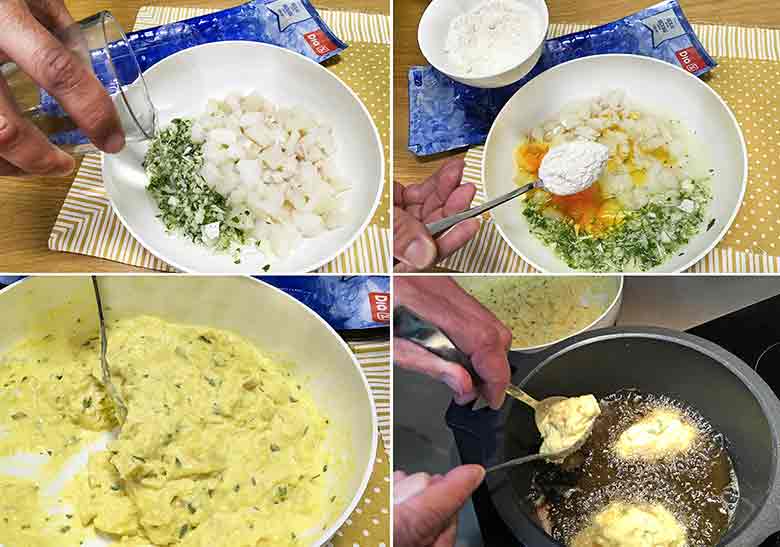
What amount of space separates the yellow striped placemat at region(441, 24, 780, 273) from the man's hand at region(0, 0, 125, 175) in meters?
0.40

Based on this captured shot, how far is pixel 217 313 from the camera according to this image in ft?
2.52

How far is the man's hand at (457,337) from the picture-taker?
2.28 ft

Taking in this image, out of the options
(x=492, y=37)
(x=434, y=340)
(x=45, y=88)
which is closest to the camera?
(x=45, y=88)

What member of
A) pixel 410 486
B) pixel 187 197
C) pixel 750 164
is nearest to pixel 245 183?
pixel 187 197

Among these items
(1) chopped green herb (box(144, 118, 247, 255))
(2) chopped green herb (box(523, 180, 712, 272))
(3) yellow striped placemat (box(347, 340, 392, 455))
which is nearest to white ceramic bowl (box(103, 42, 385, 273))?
(1) chopped green herb (box(144, 118, 247, 255))

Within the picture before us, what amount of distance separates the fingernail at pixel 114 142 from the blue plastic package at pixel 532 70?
1.12 feet

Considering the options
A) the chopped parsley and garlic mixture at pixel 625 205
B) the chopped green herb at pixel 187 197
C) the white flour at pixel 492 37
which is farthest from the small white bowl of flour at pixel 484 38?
the chopped green herb at pixel 187 197

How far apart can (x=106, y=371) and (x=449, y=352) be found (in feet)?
1.19

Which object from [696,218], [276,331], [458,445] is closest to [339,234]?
[276,331]

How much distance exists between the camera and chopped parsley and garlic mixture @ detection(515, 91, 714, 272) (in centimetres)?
76

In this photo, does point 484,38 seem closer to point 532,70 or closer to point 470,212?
point 532,70

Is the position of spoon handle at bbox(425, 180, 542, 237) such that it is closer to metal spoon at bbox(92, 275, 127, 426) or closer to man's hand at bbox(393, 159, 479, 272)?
man's hand at bbox(393, 159, 479, 272)

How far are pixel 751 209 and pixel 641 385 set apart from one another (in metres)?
0.28

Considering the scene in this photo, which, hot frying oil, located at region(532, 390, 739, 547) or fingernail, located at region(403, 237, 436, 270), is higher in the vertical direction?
fingernail, located at region(403, 237, 436, 270)
